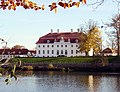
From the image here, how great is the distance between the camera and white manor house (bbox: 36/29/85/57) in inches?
3725

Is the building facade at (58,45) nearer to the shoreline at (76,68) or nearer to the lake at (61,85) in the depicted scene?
the shoreline at (76,68)

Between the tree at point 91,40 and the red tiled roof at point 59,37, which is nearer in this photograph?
the tree at point 91,40

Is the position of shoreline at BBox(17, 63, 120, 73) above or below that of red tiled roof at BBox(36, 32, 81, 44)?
below

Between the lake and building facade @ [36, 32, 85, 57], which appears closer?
the lake

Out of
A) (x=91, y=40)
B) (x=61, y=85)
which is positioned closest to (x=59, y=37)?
(x=91, y=40)

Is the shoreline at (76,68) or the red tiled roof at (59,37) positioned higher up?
the red tiled roof at (59,37)

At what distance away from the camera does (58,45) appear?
96.8m

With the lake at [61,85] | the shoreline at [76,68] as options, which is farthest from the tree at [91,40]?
the lake at [61,85]

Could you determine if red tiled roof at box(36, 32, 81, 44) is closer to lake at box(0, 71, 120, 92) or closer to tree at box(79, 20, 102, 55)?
tree at box(79, 20, 102, 55)

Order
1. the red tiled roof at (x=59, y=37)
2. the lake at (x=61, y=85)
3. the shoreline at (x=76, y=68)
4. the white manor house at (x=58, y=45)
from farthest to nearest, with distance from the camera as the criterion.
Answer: the red tiled roof at (x=59, y=37) → the white manor house at (x=58, y=45) → the shoreline at (x=76, y=68) → the lake at (x=61, y=85)

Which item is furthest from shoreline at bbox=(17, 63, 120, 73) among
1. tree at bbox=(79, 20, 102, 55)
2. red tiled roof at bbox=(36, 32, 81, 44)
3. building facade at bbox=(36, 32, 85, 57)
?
red tiled roof at bbox=(36, 32, 81, 44)

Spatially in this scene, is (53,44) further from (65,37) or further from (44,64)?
(44,64)

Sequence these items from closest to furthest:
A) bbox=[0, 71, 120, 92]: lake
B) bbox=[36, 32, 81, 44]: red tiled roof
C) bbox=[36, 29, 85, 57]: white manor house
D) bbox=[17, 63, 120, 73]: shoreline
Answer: bbox=[0, 71, 120, 92]: lake → bbox=[17, 63, 120, 73]: shoreline → bbox=[36, 29, 85, 57]: white manor house → bbox=[36, 32, 81, 44]: red tiled roof

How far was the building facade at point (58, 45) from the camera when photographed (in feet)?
311
